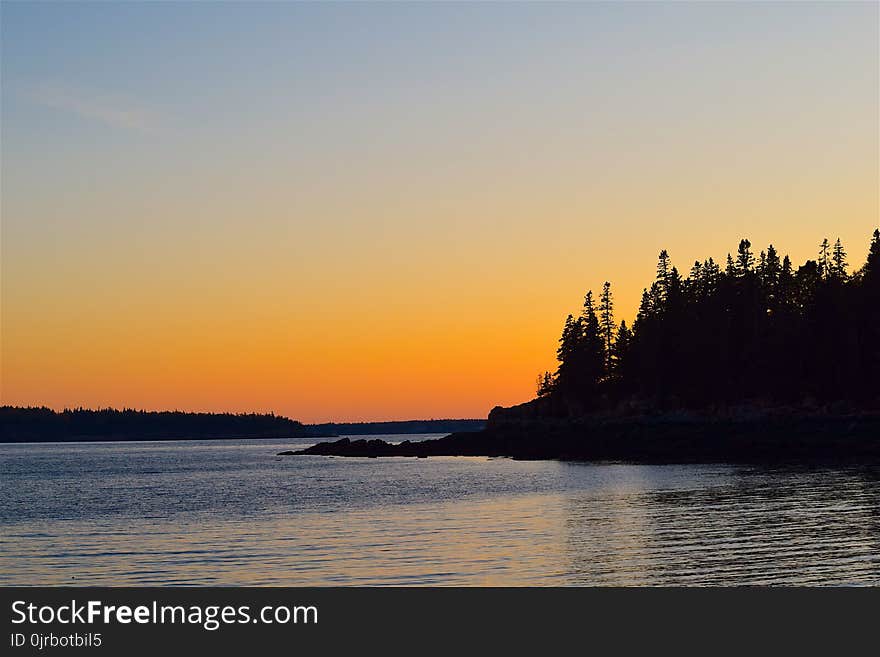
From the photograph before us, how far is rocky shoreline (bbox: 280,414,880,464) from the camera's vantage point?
3305 inches

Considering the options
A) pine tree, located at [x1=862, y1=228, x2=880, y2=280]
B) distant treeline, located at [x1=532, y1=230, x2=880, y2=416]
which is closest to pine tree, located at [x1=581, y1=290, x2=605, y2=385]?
distant treeline, located at [x1=532, y1=230, x2=880, y2=416]

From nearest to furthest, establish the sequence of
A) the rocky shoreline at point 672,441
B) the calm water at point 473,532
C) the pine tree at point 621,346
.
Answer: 1. the calm water at point 473,532
2. the rocky shoreline at point 672,441
3. the pine tree at point 621,346

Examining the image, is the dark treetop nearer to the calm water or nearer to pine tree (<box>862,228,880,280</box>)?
pine tree (<box>862,228,880,280</box>)

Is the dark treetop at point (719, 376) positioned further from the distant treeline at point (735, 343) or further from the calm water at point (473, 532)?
the calm water at point (473, 532)

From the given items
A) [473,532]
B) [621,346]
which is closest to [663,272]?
[621,346]

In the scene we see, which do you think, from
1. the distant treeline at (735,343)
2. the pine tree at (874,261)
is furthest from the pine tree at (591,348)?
the pine tree at (874,261)

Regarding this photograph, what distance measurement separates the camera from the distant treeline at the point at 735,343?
10319 centimetres

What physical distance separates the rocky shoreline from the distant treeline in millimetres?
5152

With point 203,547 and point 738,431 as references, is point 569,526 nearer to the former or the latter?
point 203,547

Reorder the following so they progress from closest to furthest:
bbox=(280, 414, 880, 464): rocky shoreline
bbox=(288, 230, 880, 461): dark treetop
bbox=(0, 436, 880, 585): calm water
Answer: bbox=(0, 436, 880, 585): calm water, bbox=(280, 414, 880, 464): rocky shoreline, bbox=(288, 230, 880, 461): dark treetop

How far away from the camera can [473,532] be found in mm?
41875

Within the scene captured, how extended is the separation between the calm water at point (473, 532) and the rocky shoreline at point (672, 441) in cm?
1365

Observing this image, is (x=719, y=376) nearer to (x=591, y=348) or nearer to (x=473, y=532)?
(x=591, y=348)

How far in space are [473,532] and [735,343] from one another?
87.0 meters
